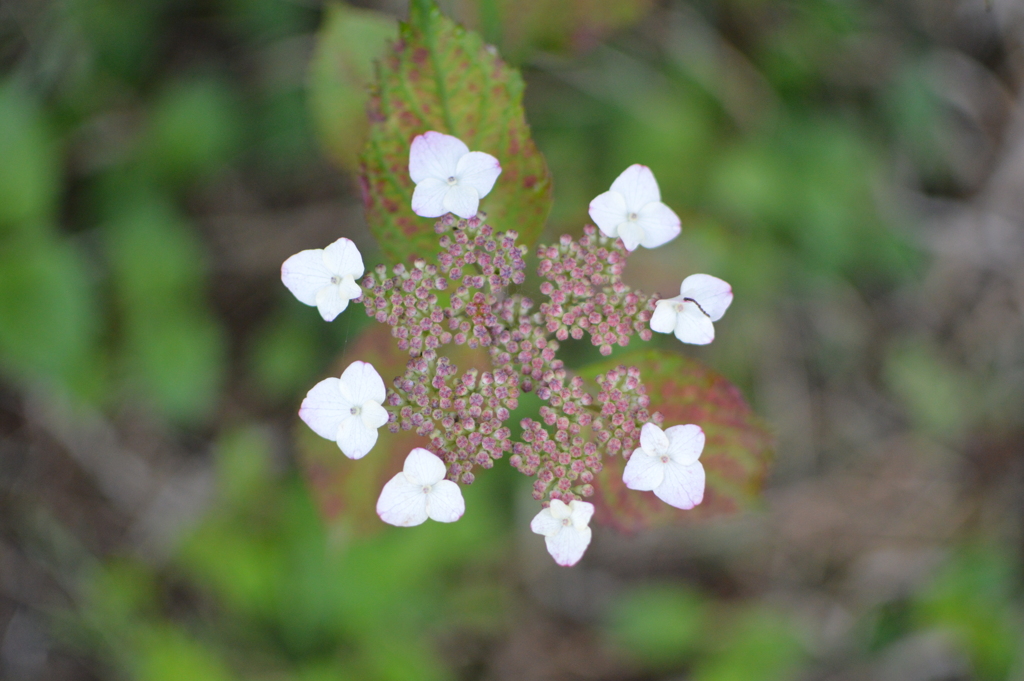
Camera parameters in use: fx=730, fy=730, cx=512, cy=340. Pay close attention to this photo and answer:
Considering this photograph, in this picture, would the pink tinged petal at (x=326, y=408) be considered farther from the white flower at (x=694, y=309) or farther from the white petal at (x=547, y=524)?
the white flower at (x=694, y=309)

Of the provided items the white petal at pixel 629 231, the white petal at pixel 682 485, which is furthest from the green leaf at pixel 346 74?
the white petal at pixel 682 485

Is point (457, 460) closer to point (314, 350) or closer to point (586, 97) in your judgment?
point (314, 350)

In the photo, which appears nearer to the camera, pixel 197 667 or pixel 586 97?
pixel 197 667

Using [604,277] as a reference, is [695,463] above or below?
below

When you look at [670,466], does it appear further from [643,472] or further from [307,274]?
[307,274]

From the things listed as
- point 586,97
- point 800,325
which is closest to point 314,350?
point 586,97
